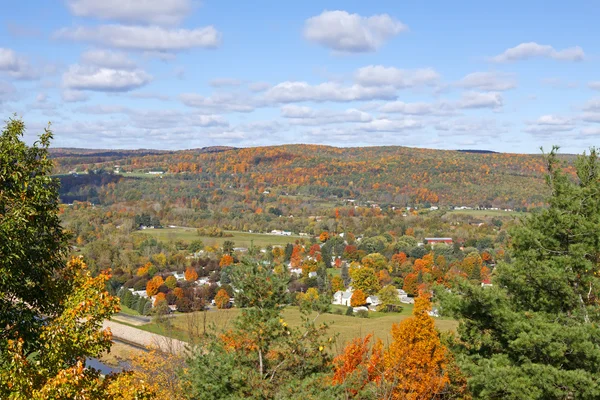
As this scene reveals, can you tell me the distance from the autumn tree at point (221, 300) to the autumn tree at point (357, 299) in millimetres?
15990

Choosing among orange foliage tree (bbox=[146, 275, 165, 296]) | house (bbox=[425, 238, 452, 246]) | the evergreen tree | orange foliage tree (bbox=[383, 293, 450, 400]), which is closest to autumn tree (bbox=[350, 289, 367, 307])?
orange foliage tree (bbox=[146, 275, 165, 296])

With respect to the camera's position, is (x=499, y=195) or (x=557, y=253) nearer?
(x=557, y=253)

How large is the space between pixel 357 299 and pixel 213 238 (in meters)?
49.9

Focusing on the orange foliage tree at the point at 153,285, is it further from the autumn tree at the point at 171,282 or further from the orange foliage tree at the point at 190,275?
the orange foliage tree at the point at 190,275

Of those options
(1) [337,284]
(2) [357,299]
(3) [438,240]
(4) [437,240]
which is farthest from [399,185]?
(2) [357,299]

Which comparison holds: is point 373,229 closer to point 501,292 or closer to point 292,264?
point 292,264

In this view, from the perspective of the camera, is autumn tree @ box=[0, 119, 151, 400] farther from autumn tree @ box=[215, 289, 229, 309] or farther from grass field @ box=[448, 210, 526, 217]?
grass field @ box=[448, 210, 526, 217]

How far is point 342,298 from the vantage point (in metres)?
69.8

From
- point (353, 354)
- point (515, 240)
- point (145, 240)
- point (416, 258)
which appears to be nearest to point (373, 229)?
point (416, 258)

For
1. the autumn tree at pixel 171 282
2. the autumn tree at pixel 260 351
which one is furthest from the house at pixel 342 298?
the autumn tree at pixel 260 351

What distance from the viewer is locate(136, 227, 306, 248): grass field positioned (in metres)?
104

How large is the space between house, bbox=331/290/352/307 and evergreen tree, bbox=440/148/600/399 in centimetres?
5550

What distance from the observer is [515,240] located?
1371 centimetres

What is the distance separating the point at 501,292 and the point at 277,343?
5.75 meters
